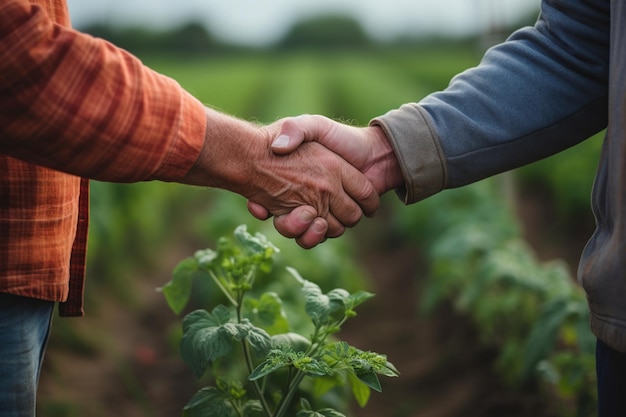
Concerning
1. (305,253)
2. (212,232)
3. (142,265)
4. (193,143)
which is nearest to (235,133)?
(193,143)

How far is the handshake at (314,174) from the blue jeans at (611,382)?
904 mm

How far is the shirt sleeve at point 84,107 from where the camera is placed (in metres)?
1.58

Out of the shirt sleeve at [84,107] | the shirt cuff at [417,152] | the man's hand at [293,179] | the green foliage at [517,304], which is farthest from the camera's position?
the green foliage at [517,304]

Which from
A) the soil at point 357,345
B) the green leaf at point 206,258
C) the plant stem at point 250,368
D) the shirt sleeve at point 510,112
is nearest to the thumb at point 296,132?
the shirt sleeve at point 510,112

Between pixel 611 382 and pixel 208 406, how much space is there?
3.19 ft

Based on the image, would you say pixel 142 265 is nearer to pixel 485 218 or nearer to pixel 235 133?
pixel 485 218

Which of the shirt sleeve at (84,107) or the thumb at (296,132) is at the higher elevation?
the shirt sleeve at (84,107)

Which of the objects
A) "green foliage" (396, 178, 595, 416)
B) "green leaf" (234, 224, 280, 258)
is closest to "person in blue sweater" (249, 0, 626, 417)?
"green leaf" (234, 224, 280, 258)

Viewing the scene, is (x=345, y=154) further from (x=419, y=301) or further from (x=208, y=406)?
(x=419, y=301)

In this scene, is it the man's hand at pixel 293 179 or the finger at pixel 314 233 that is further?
the finger at pixel 314 233

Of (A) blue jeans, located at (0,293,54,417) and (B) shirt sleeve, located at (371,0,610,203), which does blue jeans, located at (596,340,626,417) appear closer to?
(B) shirt sleeve, located at (371,0,610,203)

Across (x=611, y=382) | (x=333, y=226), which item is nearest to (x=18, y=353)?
(x=333, y=226)

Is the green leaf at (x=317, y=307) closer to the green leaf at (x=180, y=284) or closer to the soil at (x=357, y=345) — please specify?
the green leaf at (x=180, y=284)

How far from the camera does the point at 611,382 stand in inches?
66.9
